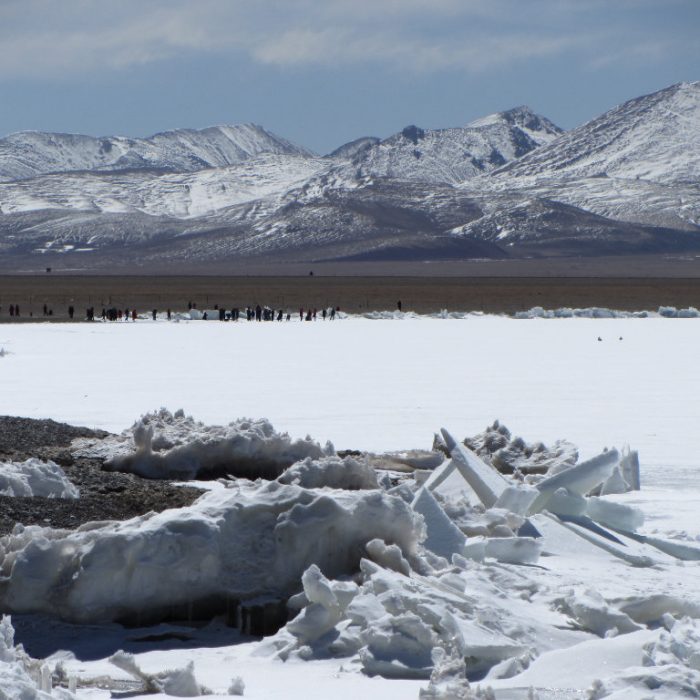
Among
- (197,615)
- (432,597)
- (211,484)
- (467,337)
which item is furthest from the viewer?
(467,337)

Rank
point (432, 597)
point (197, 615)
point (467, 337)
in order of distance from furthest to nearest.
→ point (467, 337)
point (197, 615)
point (432, 597)

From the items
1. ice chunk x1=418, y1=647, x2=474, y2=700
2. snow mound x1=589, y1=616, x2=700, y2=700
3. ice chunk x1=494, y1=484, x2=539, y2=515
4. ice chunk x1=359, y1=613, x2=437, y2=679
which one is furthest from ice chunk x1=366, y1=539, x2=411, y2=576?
ice chunk x1=494, y1=484, x2=539, y2=515

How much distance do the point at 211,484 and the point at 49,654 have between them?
5302 mm

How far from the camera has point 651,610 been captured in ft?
23.6

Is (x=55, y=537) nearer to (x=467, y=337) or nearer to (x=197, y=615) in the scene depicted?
(x=197, y=615)

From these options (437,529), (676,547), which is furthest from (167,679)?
(676,547)

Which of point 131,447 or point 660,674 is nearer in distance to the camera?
point 660,674

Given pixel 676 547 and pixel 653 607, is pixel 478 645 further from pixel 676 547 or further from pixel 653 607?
pixel 676 547

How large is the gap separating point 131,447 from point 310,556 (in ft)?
19.1

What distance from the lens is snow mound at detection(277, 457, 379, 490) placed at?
30.5 ft

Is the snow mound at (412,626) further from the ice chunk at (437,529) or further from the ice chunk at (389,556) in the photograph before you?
the ice chunk at (437,529)

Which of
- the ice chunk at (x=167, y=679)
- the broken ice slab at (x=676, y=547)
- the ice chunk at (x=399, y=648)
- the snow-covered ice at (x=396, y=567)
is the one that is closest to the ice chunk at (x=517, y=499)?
the snow-covered ice at (x=396, y=567)

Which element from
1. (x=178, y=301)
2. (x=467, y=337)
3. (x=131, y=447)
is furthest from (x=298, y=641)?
(x=178, y=301)

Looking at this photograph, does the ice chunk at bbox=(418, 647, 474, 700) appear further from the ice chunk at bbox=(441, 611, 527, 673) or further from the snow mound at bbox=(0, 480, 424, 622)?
the snow mound at bbox=(0, 480, 424, 622)
